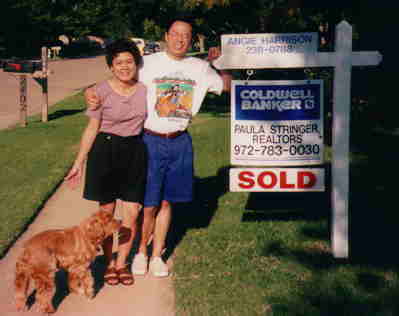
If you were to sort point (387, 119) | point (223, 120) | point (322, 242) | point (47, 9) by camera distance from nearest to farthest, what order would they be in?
point (322, 242) → point (387, 119) → point (223, 120) → point (47, 9)

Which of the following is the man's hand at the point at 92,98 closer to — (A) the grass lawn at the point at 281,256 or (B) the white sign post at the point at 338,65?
(B) the white sign post at the point at 338,65

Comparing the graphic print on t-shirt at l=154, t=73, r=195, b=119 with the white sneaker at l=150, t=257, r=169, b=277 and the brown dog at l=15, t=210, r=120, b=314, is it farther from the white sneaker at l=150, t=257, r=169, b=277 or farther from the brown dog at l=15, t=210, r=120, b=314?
the white sneaker at l=150, t=257, r=169, b=277

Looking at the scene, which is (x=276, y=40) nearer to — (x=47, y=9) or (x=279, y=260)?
(x=279, y=260)

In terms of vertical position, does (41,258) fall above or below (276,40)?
below

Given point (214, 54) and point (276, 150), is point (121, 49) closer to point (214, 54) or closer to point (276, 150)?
point (214, 54)

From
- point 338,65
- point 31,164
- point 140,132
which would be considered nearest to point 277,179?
point 338,65

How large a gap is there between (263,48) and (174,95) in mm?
914

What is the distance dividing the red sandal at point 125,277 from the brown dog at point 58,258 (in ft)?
1.03

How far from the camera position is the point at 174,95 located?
180 inches

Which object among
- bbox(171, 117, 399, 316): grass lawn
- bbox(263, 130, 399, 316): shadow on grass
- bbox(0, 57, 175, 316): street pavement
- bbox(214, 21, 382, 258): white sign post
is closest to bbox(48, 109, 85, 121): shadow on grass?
bbox(171, 117, 399, 316): grass lawn

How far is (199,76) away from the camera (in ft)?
15.3

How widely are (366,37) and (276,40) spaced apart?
11.4 metres

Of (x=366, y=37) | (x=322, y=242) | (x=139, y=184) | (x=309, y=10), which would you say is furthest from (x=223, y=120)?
(x=139, y=184)

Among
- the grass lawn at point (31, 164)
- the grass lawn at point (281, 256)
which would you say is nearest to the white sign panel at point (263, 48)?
the grass lawn at point (281, 256)
